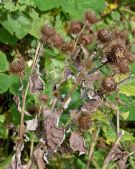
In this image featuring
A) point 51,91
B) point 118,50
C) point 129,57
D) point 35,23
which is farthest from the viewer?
Answer: point 35,23

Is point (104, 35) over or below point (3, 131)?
over

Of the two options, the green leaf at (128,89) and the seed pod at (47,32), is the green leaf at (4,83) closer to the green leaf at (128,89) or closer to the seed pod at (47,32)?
the seed pod at (47,32)

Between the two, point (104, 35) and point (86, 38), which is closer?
point (104, 35)

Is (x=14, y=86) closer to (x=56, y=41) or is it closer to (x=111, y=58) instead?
(x=56, y=41)

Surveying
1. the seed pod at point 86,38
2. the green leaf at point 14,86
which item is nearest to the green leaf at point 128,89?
the seed pod at point 86,38

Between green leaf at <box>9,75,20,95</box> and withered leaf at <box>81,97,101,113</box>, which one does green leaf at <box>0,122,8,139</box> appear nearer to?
green leaf at <box>9,75,20,95</box>

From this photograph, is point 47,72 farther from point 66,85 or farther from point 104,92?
point 104,92

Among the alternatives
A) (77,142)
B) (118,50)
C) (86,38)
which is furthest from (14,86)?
(118,50)

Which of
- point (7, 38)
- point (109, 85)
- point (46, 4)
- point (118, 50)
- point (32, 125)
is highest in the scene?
point (46, 4)

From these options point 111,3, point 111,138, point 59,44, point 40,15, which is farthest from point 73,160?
point 111,3
